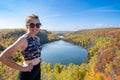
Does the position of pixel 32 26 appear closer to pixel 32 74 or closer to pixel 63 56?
pixel 32 74

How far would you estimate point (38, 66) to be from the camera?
296 cm

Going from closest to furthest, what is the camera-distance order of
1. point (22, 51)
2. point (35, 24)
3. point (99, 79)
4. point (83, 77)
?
point (22, 51) < point (35, 24) < point (99, 79) < point (83, 77)

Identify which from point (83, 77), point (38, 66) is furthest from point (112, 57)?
point (38, 66)

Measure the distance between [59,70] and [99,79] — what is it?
1657 cm

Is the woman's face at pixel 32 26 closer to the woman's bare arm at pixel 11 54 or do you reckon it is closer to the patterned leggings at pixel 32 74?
the woman's bare arm at pixel 11 54

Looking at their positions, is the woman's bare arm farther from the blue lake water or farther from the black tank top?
the blue lake water

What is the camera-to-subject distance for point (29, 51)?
→ 273cm

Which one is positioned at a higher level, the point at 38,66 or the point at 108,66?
the point at 38,66

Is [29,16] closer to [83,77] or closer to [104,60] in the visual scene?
[83,77]

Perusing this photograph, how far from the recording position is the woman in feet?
8.17

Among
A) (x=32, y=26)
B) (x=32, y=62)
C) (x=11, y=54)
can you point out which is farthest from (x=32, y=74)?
(x=32, y=26)

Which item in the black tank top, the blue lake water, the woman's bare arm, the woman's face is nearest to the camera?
the woman's bare arm

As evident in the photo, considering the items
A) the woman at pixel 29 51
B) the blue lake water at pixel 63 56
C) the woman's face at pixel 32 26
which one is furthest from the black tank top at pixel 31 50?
the blue lake water at pixel 63 56

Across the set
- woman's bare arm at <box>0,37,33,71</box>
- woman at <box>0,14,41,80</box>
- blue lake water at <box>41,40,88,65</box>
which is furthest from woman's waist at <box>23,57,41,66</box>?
blue lake water at <box>41,40,88,65</box>
